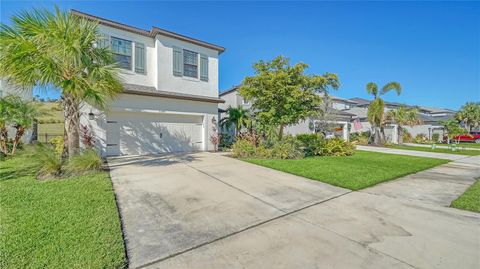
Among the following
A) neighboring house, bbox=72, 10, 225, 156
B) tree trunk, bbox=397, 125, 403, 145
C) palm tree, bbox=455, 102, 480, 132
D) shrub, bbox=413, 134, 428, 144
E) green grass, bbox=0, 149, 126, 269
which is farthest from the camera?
palm tree, bbox=455, 102, 480, 132

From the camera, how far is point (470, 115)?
3125 cm

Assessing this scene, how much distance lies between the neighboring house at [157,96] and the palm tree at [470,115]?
39747 mm

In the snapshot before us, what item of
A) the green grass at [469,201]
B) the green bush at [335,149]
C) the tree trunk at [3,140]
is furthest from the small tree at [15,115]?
the green grass at [469,201]

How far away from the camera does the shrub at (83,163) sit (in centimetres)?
638

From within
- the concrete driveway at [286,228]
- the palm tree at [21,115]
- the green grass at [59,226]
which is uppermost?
the palm tree at [21,115]

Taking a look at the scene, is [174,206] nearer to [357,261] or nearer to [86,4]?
[357,261]

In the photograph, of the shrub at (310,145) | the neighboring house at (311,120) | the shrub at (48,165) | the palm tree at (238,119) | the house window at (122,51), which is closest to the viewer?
the shrub at (48,165)

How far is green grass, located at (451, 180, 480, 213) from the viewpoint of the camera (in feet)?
14.4

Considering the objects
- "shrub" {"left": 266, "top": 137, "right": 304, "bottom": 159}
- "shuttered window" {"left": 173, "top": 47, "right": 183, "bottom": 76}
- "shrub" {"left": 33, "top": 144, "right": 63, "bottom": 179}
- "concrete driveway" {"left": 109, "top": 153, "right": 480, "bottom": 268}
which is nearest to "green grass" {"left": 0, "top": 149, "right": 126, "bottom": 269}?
"concrete driveway" {"left": 109, "top": 153, "right": 480, "bottom": 268}

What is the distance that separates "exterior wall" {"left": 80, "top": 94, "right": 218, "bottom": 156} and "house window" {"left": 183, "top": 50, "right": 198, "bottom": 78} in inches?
67.4

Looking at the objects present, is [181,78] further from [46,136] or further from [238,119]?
[46,136]

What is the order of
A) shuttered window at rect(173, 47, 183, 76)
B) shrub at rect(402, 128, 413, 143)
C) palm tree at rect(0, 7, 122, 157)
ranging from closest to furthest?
palm tree at rect(0, 7, 122, 157)
shuttered window at rect(173, 47, 183, 76)
shrub at rect(402, 128, 413, 143)

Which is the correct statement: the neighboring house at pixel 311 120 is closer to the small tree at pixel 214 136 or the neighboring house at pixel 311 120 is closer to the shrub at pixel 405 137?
the small tree at pixel 214 136

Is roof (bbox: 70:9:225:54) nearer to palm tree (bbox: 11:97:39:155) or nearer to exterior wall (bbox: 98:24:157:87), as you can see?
exterior wall (bbox: 98:24:157:87)
